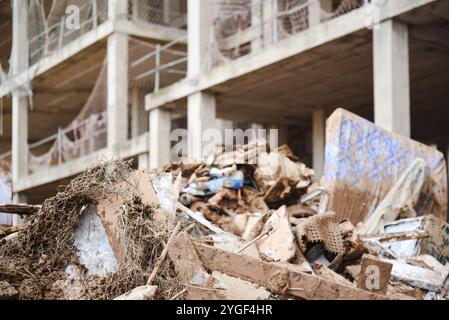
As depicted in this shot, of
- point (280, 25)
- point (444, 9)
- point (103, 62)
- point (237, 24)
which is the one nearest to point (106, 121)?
point (103, 62)

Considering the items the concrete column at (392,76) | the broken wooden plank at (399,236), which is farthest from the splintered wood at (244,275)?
the concrete column at (392,76)

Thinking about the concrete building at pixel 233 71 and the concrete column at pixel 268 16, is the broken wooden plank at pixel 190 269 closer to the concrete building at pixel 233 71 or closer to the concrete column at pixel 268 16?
the concrete building at pixel 233 71

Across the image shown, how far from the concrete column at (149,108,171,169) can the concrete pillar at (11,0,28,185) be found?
266 inches

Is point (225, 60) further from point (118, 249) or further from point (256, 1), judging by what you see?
point (118, 249)

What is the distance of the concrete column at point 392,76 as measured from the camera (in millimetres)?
12080

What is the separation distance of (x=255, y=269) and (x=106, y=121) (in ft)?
44.8

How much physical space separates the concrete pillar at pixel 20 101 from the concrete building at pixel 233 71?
28 mm

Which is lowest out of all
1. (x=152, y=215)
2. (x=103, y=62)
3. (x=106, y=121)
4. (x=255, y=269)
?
(x=255, y=269)

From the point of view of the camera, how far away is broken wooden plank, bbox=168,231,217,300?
6.32 meters

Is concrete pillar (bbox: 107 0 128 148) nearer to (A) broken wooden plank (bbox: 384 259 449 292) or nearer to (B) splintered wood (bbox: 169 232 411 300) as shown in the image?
(A) broken wooden plank (bbox: 384 259 449 292)

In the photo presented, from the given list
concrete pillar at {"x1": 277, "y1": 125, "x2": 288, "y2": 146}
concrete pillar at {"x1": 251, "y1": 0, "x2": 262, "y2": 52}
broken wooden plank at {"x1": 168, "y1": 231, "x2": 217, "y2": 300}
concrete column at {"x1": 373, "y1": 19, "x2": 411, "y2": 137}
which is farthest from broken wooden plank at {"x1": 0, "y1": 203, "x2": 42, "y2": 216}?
concrete pillar at {"x1": 277, "y1": 125, "x2": 288, "y2": 146}

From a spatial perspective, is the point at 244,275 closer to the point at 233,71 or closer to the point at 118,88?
the point at 233,71

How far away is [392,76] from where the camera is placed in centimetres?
1212

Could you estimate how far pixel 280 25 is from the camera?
1498cm
